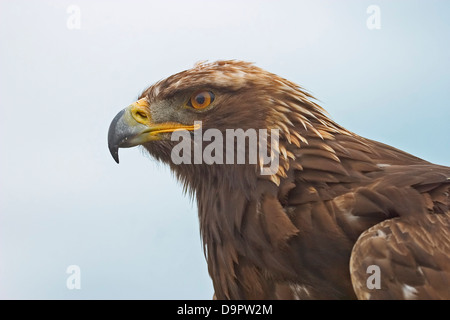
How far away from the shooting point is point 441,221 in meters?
4.12

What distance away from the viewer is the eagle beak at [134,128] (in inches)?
198

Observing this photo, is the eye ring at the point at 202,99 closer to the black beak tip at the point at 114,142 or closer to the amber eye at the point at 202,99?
the amber eye at the point at 202,99

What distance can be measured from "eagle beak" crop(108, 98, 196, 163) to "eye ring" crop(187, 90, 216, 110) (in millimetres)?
182

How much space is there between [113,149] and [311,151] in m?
1.49

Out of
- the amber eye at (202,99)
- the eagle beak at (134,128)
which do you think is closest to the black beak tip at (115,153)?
the eagle beak at (134,128)

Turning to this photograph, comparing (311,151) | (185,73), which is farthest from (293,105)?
(185,73)

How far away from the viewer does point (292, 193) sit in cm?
440

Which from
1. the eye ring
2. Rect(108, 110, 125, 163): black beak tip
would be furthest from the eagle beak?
the eye ring

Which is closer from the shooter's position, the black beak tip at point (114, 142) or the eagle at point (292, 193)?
the eagle at point (292, 193)

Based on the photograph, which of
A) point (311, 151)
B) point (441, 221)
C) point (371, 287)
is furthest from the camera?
point (311, 151)

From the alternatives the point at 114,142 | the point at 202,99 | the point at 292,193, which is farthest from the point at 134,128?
the point at 292,193

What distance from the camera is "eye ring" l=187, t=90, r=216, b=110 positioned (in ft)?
16.2
